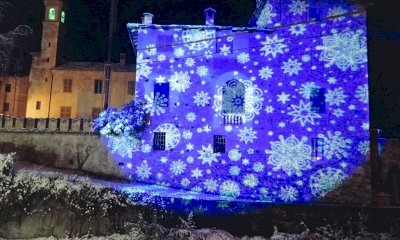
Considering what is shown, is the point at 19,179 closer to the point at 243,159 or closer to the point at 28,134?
the point at 28,134

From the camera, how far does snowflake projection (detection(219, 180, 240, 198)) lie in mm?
20203

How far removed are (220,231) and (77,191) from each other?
644 cm

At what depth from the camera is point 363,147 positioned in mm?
19875

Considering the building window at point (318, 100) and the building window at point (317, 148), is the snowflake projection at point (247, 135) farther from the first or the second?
the building window at point (318, 100)

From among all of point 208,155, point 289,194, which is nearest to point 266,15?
point 208,155

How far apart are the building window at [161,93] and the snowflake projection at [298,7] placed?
8591 mm

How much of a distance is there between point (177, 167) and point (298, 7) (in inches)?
461

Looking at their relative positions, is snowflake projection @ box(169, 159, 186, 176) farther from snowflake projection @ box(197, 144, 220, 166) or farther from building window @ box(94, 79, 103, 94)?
building window @ box(94, 79, 103, 94)

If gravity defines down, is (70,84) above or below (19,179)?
above

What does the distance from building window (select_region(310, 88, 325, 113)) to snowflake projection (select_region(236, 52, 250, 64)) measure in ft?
13.6

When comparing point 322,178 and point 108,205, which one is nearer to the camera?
point 108,205

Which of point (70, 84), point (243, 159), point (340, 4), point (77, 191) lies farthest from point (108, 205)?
point (70, 84)

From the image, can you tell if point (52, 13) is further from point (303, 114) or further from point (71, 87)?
point (303, 114)

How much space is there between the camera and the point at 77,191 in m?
15.7
